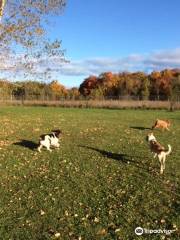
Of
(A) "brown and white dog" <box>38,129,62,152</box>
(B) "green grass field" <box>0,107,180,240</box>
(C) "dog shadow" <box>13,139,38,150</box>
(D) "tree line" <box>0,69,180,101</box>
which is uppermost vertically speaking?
(D) "tree line" <box>0,69,180,101</box>

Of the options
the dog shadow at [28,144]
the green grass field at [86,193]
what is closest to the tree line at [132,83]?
the dog shadow at [28,144]

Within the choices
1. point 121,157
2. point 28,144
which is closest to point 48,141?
point 28,144

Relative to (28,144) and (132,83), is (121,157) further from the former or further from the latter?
(132,83)

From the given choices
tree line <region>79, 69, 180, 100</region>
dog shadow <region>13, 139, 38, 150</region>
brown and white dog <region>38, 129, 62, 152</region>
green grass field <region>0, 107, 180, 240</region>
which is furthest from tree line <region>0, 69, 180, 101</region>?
green grass field <region>0, 107, 180, 240</region>

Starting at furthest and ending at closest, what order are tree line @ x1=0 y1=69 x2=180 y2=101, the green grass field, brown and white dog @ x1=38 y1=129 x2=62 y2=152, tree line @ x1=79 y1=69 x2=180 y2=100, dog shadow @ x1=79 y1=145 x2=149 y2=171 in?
1. tree line @ x1=79 y1=69 x2=180 y2=100
2. tree line @ x1=0 y1=69 x2=180 y2=101
3. brown and white dog @ x1=38 y1=129 x2=62 y2=152
4. dog shadow @ x1=79 y1=145 x2=149 y2=171
5. the green grass field

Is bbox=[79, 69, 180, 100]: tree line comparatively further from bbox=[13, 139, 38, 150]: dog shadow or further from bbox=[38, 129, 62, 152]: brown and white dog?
bbox=[38, 129, 62, 152]: brown and white dog

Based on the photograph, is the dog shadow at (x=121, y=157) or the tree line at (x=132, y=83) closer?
the dog shadow at (x=121, y=157)

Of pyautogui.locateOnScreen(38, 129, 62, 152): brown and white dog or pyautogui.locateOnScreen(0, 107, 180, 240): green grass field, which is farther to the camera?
pyautogui.locateOnScreen(38, 129, 62, 152): brown and white dog

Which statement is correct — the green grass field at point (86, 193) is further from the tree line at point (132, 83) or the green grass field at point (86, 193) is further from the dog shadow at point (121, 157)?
the tree line at point (132, 83)

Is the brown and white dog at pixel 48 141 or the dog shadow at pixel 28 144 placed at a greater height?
the brown and white dog at pixel 48 141

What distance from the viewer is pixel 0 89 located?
25.5 metres

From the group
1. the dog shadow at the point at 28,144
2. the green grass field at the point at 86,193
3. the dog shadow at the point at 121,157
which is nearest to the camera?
the green grass field at the point at 86,193

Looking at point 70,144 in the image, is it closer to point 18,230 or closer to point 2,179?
point 2,179

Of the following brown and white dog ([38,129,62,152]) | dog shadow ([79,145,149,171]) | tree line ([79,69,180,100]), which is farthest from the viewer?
tree line ([79,69,180,100])
